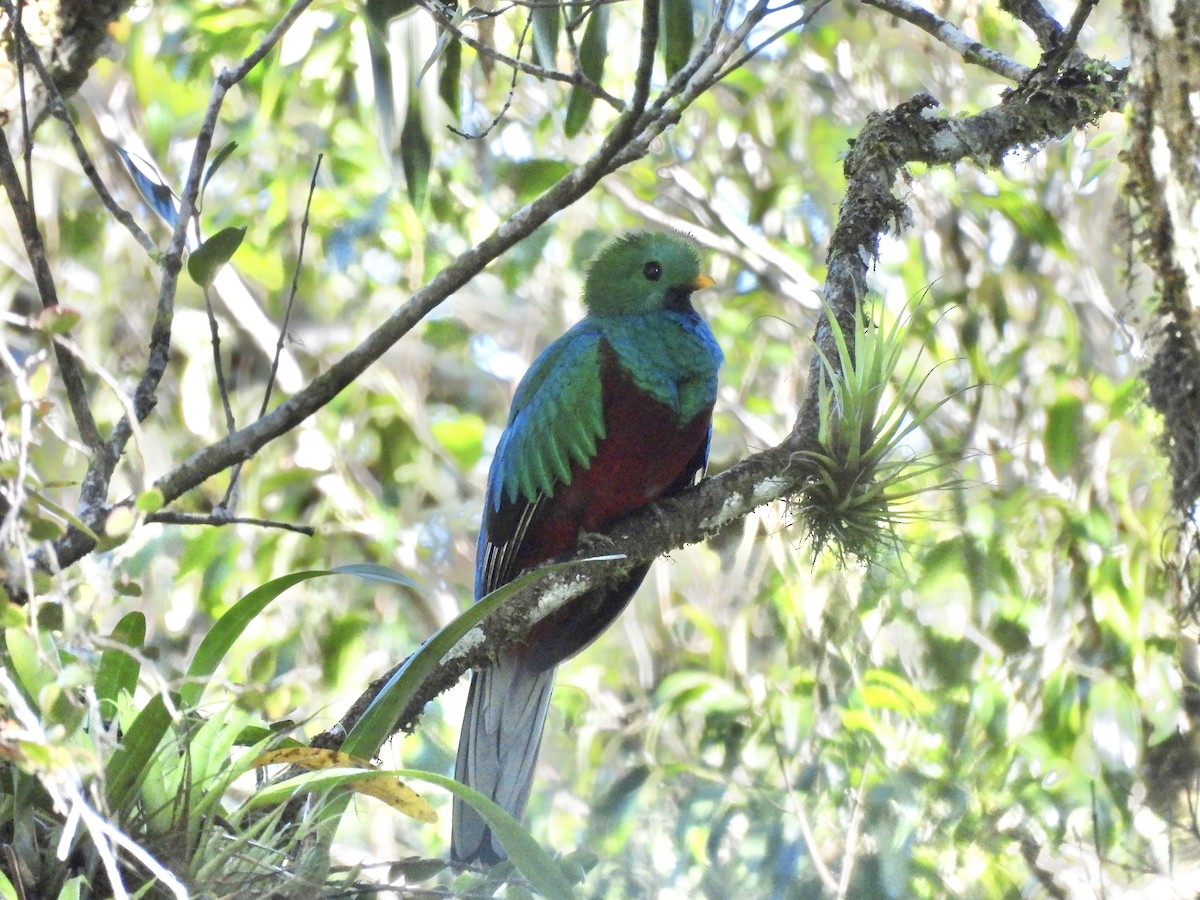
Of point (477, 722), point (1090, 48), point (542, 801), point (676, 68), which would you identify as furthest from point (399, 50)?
point (1090, 48)

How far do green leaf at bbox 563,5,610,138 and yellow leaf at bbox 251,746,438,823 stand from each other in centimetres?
172

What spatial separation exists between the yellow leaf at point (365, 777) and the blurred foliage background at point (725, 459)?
221cm

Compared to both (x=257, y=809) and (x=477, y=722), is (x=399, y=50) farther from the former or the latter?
(x=257, y=809)

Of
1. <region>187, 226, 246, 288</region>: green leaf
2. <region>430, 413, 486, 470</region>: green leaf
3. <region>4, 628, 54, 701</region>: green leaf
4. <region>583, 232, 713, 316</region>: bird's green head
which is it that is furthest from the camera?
<region>430, 413, 486, 470</region>: green leaf

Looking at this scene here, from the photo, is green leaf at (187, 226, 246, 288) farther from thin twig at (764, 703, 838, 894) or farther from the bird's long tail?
thin twig at (764, 703, 838, 894)

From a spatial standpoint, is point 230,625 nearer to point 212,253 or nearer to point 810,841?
point 212,253

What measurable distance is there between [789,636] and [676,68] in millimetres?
2875

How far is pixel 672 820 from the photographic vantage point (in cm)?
487

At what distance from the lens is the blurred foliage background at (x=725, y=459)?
4.57 m

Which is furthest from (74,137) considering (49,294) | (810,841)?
(810,841)

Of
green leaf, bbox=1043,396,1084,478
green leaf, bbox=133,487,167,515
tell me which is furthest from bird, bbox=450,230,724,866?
green leaf, bbox=1043,396,1084,478

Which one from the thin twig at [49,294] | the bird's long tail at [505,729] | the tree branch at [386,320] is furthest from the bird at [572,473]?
the thin twig at [49,294]

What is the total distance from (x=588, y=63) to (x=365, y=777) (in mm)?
1954

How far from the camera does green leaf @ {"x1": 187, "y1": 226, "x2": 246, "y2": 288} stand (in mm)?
2338
